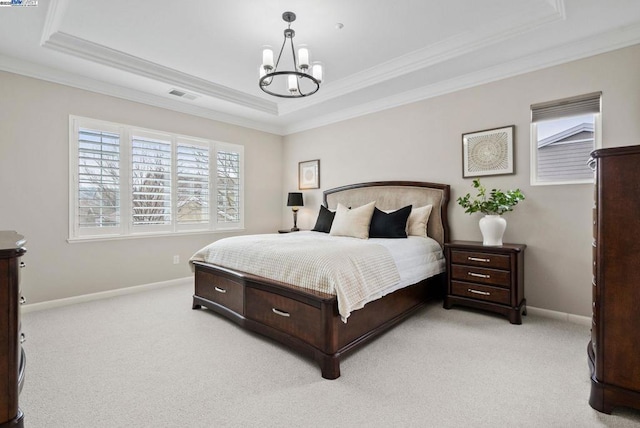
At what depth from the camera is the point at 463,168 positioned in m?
3.71

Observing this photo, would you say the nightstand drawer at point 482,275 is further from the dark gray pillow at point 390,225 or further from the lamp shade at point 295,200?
the lamp shade at point 295,200

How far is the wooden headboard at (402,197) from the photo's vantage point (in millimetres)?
3796

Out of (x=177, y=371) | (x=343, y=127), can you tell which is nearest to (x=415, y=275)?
(x=177, y=371)

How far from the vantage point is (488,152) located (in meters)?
3.50

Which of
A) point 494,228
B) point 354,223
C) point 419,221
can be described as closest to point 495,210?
point 494,228

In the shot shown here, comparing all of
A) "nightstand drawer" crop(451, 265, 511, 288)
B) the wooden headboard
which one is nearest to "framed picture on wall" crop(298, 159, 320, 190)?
the wooden headboard

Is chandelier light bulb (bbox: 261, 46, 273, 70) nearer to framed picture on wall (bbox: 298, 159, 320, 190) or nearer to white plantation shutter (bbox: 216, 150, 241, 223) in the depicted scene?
white plantation shutter (bbox: 216, 150, 241, 223)

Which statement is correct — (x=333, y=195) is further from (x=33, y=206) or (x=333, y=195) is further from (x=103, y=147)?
(x=33, y=206)

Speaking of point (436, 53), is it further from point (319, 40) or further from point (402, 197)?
point (402, 197)

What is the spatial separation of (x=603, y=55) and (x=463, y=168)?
1.53 meters

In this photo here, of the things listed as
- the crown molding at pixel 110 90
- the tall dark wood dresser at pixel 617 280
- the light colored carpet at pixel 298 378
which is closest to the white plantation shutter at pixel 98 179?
the crown molding at pixel 110 90

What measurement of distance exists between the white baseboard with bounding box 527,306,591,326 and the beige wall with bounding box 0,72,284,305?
4.56 meters

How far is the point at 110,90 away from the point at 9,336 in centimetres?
350

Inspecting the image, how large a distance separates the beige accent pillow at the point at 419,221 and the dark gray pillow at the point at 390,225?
0.13 metres
